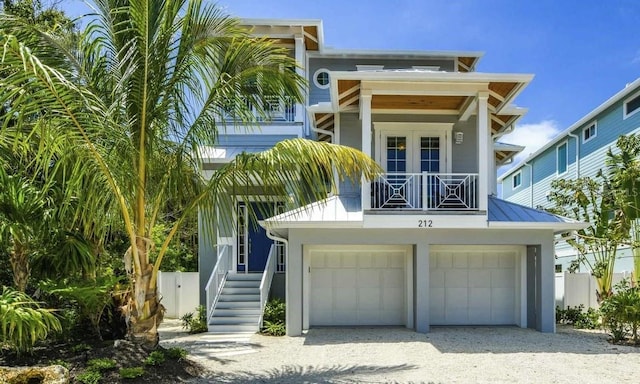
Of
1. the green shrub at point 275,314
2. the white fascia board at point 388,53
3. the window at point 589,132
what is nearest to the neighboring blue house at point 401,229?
the green shrub at point 275,314

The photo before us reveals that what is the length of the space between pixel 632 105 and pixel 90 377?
18.4 metres

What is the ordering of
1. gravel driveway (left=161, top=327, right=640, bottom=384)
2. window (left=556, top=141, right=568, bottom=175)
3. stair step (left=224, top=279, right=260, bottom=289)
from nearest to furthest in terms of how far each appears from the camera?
gravel driveway (left=161, top=327, right=640, bottom=384) < stair step (left=224, top=279, right=260, bottom=289) < window (left=556, top=141, right=568, bottom=175)

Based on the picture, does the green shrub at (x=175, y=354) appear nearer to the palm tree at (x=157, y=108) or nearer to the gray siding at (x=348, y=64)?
the palm tree at (x=157, y=108)

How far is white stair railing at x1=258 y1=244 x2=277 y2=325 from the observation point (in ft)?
38.9

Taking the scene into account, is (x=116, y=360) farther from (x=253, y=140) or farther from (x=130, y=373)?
(x=253, y=140)

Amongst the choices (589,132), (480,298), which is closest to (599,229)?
(480,298)

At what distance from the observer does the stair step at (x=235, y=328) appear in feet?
38.6

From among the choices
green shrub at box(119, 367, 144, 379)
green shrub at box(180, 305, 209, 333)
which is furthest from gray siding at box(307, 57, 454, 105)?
green shrub at box(119, 367, 144, 379)

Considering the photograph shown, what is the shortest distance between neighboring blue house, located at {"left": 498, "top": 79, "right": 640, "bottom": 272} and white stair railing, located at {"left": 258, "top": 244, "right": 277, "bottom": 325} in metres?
8.16

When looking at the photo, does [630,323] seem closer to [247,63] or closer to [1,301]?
[247,63]

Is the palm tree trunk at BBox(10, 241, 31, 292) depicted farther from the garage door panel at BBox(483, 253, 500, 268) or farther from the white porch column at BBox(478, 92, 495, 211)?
the garage door panel at BBox(483, 253, 500, 268)

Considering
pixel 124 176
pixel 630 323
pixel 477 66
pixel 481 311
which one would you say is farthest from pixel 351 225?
pixel 477 66

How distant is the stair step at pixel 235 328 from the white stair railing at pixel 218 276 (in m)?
0.26

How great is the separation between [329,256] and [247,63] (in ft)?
21.0
